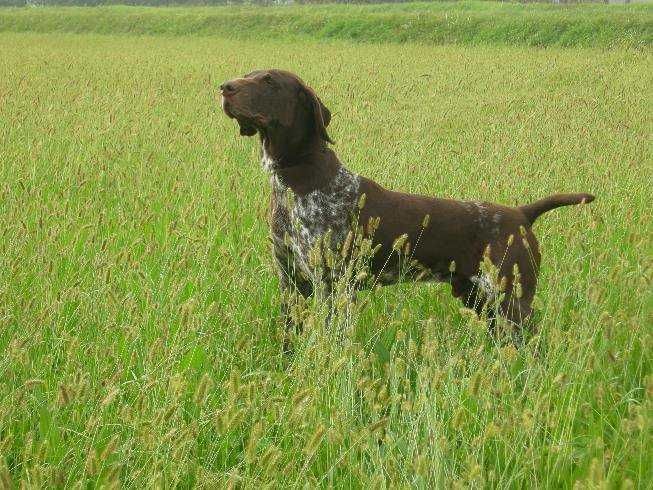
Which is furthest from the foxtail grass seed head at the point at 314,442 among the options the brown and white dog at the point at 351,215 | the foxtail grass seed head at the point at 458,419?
the brown and white dog at the point at 351,215

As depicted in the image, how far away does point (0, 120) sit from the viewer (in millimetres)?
8727

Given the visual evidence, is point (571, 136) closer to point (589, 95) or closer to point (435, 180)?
point (435, 180)

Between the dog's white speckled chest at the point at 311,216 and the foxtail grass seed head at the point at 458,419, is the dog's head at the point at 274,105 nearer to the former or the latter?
the dog's white speckled chest at the point at 311,216

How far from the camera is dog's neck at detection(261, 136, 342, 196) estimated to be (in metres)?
3.91

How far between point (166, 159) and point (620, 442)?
5924 millimetres

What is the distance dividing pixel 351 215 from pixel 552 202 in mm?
1150

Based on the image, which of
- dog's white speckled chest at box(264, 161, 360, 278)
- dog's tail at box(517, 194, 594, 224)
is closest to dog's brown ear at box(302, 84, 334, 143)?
dog's white speckled chest at box(264, 161, 360, 278)

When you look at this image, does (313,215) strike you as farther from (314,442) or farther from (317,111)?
(314,442)

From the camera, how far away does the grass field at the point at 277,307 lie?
88.0 inches

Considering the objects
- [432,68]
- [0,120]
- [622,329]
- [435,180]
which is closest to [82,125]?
[0,120]

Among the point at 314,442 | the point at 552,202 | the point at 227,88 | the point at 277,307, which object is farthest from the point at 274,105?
the point at 314,442

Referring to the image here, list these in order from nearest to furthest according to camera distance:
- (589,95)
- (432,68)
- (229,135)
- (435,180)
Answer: (435,180), (229,135), (589,95), (432,68)

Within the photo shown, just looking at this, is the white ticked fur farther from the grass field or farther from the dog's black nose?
the dog's black nose

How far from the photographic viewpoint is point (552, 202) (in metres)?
Answer: 3.99
